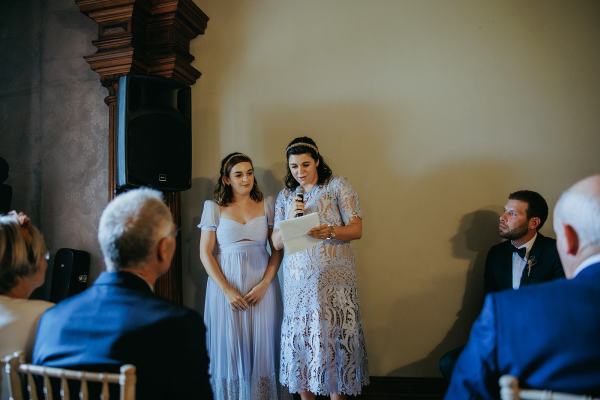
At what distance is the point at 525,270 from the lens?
8.99ft

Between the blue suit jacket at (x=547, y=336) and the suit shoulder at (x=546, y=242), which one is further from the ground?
→ the suit shoulder at (x=546, y=242)

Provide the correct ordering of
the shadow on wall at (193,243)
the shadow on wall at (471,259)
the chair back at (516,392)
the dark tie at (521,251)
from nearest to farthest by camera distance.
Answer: the chair back at (516,392), the dark tie at (521,251), the shadow on wall at (471,259), the shadow on wall at (193,243)

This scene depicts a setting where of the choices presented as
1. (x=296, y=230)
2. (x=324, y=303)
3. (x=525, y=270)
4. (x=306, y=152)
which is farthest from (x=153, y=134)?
(x=525, y=270)

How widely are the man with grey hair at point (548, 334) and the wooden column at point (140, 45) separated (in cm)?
252

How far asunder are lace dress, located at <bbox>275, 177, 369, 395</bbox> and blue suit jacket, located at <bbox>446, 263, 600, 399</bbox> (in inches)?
57.1

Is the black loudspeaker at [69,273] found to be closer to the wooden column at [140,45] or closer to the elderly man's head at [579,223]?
the wooden column at [140,45]

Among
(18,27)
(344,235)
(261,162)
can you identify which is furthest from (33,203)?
(344,235)

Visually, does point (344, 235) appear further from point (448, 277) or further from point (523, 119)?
point (523, 119)

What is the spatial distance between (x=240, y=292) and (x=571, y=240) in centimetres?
200

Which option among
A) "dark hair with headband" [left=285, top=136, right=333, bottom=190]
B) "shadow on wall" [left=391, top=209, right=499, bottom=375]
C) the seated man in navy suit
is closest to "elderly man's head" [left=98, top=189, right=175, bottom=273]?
"dark hair with headband" [left=285, top=136, right=333, bottom=190]

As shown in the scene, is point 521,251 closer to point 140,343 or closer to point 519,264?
point 519,264

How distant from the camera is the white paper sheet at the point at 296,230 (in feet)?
8.34

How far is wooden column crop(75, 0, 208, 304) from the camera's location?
3.21 metres

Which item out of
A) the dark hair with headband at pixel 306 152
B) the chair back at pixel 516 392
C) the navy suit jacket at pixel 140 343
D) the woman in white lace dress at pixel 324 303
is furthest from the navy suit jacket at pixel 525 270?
the navy suit jacket at pixel 140 343
